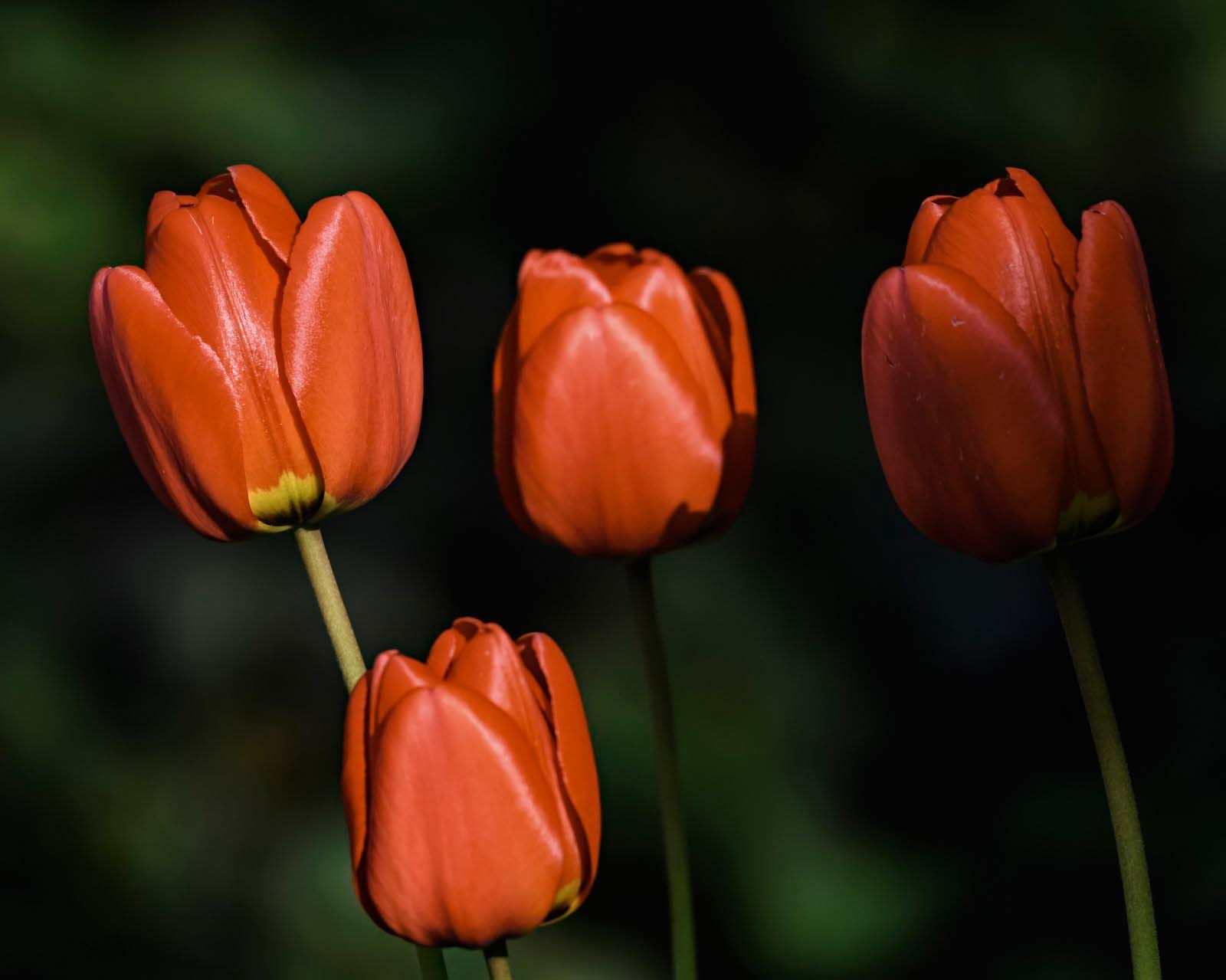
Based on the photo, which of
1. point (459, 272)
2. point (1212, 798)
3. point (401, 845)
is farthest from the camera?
point (459, 272)

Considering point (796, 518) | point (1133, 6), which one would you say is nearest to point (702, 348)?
point (796, 518)

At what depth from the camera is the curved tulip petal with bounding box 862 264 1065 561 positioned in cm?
36

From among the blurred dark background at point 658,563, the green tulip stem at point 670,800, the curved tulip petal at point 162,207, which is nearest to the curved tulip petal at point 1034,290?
the green tulip stem at point 670,800

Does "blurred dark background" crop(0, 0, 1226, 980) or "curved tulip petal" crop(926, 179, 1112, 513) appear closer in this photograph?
"curved tulip petal" crop(926, 179, 1112, 513)

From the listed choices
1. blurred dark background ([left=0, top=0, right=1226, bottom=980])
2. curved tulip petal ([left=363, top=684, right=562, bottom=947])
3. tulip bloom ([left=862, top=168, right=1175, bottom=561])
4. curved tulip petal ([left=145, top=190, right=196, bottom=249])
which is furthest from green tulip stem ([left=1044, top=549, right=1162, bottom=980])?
blurred dark background ([left=0, top=0, right=1226, bottom=980])

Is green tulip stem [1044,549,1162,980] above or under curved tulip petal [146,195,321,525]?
under

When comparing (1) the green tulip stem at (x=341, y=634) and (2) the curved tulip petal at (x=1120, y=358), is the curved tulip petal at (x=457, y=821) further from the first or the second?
A: (2) the curved tulip petal at (x=1120, y=358)

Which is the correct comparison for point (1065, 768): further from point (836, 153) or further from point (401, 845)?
point (401, 845)

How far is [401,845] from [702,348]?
14 centimetres

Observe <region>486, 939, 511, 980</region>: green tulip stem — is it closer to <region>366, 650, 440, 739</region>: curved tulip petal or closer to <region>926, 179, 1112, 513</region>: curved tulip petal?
<region>366, 650, 440, 739</region>: curved tulip petal

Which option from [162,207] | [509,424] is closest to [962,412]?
[509,424]

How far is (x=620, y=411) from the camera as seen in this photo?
0.41 metres

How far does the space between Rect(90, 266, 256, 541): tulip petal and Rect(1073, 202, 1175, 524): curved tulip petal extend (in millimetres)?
206

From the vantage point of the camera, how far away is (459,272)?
122 centimetres
